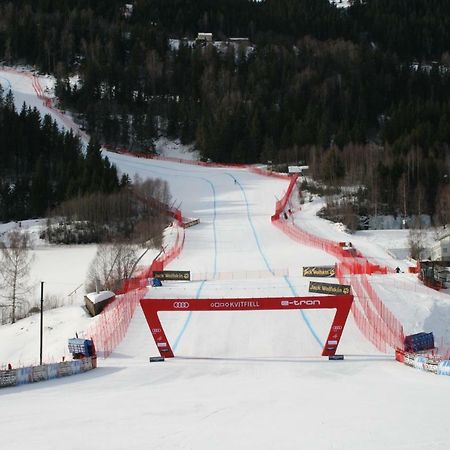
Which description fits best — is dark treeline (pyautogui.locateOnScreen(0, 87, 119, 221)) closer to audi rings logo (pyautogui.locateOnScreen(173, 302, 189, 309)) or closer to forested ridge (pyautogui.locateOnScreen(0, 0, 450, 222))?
forested ridge (pyautogui.locateOnScreen(0, 0, 450, 222))

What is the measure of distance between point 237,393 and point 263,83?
81999 millimetres

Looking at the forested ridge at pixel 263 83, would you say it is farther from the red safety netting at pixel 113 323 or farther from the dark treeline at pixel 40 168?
the red safety netting at pixel 113 323

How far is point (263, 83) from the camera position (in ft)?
297

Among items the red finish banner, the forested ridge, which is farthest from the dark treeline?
the red finish banner

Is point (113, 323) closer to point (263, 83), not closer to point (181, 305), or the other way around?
point (181, 305)

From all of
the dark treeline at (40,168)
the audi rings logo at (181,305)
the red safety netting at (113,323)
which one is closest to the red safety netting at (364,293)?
the audi rings logo at (181,305)

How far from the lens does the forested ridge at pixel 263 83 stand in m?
62.1

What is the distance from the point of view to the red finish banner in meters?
18.2

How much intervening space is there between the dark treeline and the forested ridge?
2056 cm

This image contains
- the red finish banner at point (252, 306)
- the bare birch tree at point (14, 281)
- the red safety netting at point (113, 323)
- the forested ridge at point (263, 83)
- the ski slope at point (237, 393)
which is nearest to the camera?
the ski slope at point (237, 393)

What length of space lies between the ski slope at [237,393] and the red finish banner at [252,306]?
737mm

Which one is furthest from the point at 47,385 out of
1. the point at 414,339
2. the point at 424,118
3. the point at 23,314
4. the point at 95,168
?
the point at 424,118

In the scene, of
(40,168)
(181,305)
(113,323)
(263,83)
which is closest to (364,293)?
(181,305)

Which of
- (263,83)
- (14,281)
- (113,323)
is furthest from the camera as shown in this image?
(263,83)
